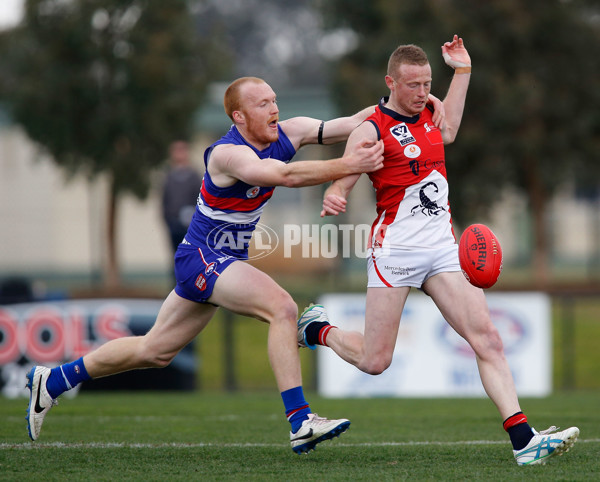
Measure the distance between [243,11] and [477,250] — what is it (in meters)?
53.4

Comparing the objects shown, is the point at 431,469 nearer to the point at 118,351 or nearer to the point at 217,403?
the point at 118,351

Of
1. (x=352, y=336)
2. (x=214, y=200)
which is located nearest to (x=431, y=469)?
(x=352, y=336)

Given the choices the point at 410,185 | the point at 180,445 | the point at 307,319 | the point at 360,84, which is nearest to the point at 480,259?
the point at 410,185

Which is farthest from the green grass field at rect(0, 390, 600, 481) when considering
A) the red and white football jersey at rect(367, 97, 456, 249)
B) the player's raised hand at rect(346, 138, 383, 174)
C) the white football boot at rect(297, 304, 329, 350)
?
the player's raised hand at rect(346, 138, 383, 174)

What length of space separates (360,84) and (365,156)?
14284 mm

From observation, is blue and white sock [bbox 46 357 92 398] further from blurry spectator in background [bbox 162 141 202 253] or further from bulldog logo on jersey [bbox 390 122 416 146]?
blurry spectator in background [bbox 162 141 202 253]

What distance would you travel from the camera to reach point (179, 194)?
37.1ft

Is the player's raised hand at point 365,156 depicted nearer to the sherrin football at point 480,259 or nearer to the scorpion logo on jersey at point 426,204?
the scorpion logo on jersey at point 426,204

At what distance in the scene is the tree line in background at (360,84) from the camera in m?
18.7

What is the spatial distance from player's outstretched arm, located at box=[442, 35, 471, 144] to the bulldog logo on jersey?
356mm

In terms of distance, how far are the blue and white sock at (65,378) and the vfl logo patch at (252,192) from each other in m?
1.65

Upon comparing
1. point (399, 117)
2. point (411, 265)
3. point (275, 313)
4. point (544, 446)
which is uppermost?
point (399, 117)

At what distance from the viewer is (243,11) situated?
5675cm

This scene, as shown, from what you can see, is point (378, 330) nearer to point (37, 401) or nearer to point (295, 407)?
point (295, 407)
